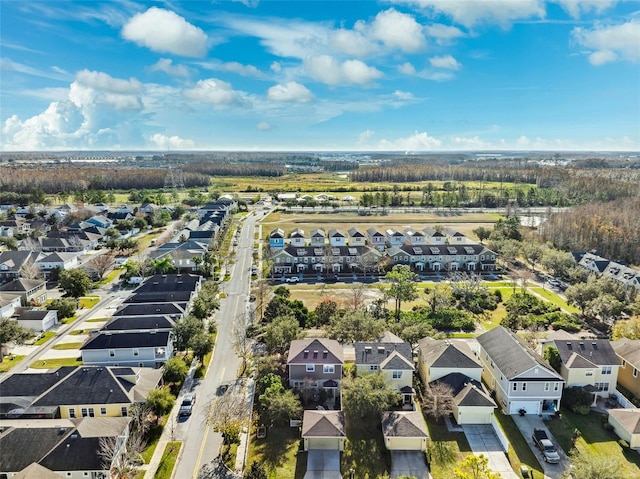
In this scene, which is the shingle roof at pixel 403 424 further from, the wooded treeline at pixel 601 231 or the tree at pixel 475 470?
the wooded treeline at pixel 601 231

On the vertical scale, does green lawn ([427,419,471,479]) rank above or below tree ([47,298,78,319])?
below

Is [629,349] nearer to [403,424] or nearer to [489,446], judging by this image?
[489,446]

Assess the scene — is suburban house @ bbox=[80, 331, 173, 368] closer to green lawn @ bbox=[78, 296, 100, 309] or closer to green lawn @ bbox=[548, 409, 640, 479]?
green lawn @ bbox=[78, 296, 100, 309]

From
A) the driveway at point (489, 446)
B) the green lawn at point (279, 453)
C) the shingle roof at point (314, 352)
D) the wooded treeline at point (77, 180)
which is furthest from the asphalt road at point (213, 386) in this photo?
the wooded treeline at point (77, 180)

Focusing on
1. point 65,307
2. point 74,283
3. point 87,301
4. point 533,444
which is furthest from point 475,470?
point 74,283

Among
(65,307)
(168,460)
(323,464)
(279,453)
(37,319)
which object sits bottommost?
(279,453)

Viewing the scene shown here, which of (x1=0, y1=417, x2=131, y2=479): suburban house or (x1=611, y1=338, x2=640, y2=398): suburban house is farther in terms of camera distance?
(x1=611, y1=338, x2=640, y2=398): suburban house

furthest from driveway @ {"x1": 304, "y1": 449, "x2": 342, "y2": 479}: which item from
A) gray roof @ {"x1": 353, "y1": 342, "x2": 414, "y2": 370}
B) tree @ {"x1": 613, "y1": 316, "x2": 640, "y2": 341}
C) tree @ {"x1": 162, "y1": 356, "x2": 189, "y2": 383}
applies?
tree @ {"x1": 613, "y1": 316, "x2": 640, "y2": 341}

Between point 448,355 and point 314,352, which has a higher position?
point 314,352
